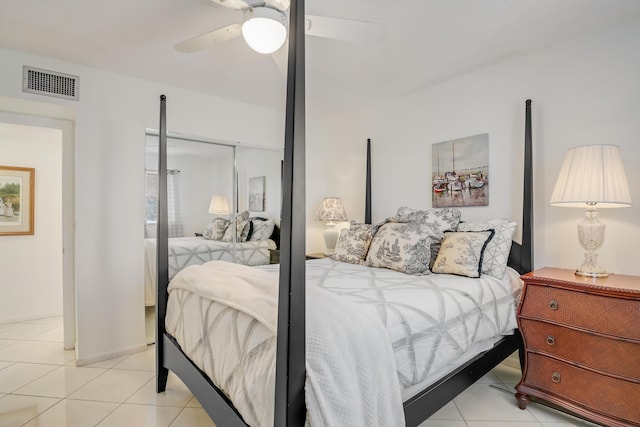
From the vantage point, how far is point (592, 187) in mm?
1832

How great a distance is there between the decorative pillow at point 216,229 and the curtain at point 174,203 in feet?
0.88

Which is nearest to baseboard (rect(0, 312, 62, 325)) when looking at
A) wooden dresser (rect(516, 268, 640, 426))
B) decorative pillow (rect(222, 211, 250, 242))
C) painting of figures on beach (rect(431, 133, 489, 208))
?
decorative pillow (rect(222, 211, 250, 242))

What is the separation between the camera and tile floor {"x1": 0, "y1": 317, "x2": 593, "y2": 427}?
1864 millimetres

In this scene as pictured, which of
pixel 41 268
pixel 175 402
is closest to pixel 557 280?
pixel 175 402

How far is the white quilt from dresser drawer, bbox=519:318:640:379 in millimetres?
1199

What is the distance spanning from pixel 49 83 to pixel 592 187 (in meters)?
3.76

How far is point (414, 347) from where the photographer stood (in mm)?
1398

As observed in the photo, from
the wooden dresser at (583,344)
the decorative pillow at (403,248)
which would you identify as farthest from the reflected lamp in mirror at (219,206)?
the wooden dresser at (583,344)

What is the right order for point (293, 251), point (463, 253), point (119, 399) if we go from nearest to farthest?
point (293, 251) → point (119, 399) → point (463, 253)

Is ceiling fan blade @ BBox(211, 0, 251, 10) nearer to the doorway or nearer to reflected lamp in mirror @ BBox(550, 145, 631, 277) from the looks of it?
reflected lamp in mirror @ BBox(550, 145, 631, 277)

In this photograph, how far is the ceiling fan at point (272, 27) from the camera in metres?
1.55

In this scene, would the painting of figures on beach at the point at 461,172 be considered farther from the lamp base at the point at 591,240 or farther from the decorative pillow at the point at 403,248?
the lamp base at the point at 591,240

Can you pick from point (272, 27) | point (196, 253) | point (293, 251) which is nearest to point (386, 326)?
point (293, 251)

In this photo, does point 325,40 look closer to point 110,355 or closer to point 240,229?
point 240,229
